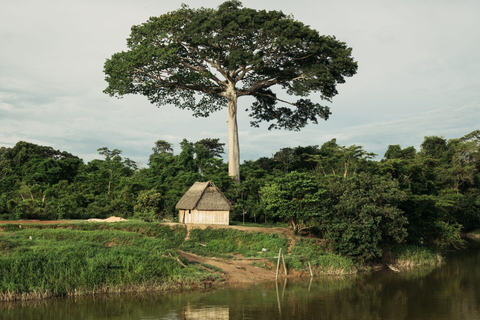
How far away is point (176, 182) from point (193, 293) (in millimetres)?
17354

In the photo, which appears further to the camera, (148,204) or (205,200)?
(148,204)

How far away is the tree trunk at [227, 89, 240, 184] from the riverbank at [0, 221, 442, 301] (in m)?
8.53

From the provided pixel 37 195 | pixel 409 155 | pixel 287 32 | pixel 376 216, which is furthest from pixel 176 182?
pixel 409 155

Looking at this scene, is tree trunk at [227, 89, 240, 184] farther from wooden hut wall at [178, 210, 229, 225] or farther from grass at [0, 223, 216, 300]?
grass at [0, 223, 216, 300]

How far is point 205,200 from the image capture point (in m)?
29.0

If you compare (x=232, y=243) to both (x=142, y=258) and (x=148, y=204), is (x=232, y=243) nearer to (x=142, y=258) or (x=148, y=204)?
(x=142, y=258)

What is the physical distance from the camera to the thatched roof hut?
28766 mm

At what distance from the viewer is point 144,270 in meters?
19.3

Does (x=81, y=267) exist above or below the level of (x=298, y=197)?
below

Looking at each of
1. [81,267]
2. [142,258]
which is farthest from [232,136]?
[81,267]

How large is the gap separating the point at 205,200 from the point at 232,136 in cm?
853

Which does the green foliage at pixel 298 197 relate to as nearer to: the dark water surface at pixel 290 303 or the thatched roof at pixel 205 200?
the thatched roof at pixel 205 200

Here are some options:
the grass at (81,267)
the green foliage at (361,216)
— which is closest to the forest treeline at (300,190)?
the green foliage at (361,216)

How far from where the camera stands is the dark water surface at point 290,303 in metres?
16.0
